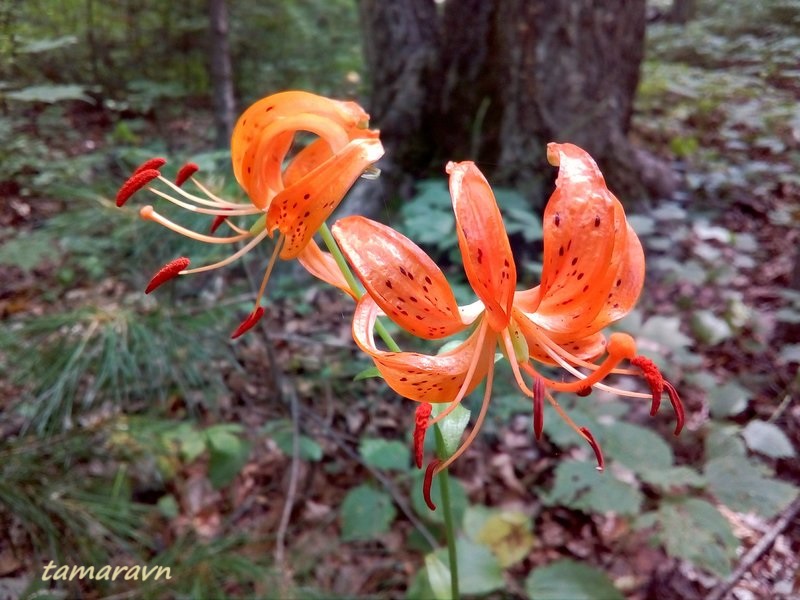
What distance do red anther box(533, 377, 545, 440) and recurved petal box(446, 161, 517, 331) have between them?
119mm

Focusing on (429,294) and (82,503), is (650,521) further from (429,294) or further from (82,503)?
(82,503)

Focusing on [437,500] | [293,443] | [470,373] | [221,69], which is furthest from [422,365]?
[221,69]

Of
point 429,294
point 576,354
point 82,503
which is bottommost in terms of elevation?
point 82,503

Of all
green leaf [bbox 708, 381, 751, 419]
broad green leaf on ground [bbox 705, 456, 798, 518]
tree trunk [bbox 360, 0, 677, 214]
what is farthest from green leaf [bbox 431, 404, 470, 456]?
tree trunk [bbox 360, 0, 677, 214]

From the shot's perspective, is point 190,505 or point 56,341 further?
point 190,505

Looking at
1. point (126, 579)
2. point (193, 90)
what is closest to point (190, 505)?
point (126, 579)

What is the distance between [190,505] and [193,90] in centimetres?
337

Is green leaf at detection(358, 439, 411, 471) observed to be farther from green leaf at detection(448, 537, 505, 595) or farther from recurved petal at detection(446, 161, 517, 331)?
recurved petal at detection(446, 161, 517, 331)

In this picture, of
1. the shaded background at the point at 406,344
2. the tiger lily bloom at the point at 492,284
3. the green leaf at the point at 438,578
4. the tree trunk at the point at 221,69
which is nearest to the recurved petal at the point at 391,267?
the tiger lily bloom at the point at 492,284

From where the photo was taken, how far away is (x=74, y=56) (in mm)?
3531

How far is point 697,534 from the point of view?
55.7 inches

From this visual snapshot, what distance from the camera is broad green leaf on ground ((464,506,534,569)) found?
1.60 m

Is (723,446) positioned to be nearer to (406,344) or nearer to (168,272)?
(406,344)

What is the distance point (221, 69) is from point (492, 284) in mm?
2542
